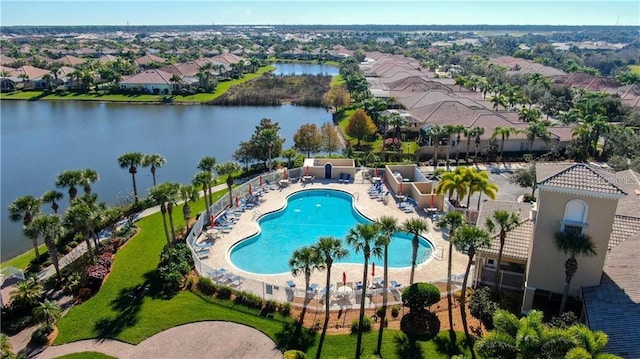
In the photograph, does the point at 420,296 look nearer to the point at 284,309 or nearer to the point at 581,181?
the point at 284,309

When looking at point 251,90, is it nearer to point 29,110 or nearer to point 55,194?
point 29,110

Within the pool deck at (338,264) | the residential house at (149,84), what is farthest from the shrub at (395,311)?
the residential house at (149,84)

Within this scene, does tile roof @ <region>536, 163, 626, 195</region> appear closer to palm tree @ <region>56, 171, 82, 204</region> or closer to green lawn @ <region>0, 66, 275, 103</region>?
palm tree @ <region>56, 171, 82, 204</region>

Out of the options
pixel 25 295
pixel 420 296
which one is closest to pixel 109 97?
pixel 25 295

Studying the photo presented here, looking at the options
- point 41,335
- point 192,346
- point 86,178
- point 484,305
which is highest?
point 86,178

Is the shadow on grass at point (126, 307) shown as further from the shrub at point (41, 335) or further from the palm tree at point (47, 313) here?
the shrub at point (41, 335)

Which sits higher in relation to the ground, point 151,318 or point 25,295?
point 25,295

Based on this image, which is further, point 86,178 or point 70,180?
point 86,178
